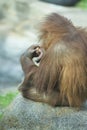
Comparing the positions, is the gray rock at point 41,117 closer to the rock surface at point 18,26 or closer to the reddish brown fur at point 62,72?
the reddish brown fur at point 62,72

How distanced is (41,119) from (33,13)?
151 inches

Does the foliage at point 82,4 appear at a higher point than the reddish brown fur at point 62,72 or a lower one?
→ lower

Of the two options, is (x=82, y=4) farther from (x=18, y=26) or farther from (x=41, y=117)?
(x=41, y=117)

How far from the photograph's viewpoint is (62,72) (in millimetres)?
3246

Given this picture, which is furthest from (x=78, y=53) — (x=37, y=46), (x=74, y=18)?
(x=74, y=18)

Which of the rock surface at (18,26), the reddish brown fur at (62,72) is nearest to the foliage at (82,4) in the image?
the rock surface at (18,26)

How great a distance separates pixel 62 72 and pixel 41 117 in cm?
36

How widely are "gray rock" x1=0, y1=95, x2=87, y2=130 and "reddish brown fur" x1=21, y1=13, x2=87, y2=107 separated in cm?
5

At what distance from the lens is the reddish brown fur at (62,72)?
3234 millimetres

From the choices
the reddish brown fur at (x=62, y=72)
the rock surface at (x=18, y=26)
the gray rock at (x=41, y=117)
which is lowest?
the rock surface at (x=18, y=26)

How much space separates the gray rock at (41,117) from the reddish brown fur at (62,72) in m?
0.05

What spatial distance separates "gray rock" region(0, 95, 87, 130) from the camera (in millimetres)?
3328

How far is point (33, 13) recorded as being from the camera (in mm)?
7043

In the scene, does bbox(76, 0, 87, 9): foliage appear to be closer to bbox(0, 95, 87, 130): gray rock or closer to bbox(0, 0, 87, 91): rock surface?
bbox(0, 0, 87, 91): rock surface
